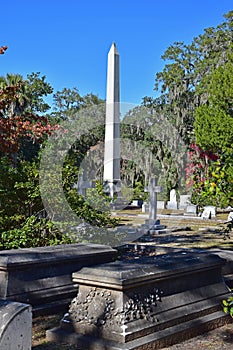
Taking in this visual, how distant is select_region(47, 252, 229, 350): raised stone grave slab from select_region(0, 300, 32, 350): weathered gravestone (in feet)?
4.07


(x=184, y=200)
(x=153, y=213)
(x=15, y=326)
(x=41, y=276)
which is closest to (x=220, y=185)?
(x=15, y=326)

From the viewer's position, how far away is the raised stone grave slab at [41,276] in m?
5.61

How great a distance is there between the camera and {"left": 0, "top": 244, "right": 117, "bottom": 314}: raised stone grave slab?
5.61m

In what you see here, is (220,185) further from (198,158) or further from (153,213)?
(198,158)

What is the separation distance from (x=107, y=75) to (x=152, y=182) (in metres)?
4.39

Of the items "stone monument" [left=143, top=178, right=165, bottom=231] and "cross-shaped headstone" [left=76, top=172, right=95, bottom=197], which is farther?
"stone monument" [left=143, top=178, right=165, bottom=231]

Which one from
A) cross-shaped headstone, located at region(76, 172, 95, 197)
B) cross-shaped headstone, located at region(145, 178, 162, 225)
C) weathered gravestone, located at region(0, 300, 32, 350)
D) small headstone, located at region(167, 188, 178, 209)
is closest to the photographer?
weathered gravestone, located at region(0, 300, 32, 350)

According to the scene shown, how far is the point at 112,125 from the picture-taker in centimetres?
2023

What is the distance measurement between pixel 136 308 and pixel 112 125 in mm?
15939

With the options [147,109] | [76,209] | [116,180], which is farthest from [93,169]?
[76,209]

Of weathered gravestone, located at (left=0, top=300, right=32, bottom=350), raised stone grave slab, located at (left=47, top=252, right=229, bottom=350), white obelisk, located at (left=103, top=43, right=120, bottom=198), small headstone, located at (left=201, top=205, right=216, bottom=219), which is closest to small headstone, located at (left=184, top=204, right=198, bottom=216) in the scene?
small headstone, located at (left=201, top=205, right=216, bottom=219)

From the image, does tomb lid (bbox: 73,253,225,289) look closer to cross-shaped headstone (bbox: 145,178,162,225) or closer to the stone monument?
the stone monument

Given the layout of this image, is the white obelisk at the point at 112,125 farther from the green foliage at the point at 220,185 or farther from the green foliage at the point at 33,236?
the green foliage at the point at 220,185

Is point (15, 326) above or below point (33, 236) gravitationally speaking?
below
